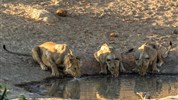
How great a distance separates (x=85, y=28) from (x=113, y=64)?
330 centimetres

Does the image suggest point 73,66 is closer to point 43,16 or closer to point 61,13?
point 43,16

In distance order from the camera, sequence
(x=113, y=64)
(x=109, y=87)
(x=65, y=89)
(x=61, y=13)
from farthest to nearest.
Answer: (x=61, y=13) → (x=113, y=64) → (x=109, y=87) → (x=65, y=89)

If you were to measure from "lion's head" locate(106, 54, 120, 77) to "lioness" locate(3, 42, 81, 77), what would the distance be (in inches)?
38.2

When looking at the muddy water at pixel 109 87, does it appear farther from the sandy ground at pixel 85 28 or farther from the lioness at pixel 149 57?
the sandy ground at pixel 85 28

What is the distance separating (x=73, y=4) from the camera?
73.4 feet

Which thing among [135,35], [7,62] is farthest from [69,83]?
[135,35]

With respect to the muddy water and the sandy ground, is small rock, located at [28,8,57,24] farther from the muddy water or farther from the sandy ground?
the muddy water

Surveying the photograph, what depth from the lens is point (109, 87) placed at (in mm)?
16172

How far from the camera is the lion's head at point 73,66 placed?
16.8 metres

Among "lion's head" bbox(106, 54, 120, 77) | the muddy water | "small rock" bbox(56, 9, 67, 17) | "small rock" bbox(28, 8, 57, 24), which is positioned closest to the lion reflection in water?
the muddy water

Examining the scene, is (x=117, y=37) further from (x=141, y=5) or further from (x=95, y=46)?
(x=141, y=5)

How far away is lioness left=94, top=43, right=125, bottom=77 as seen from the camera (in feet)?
56.9

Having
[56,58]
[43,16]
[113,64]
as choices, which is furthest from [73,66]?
[43,16]

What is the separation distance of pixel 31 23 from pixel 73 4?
263 centimetres
